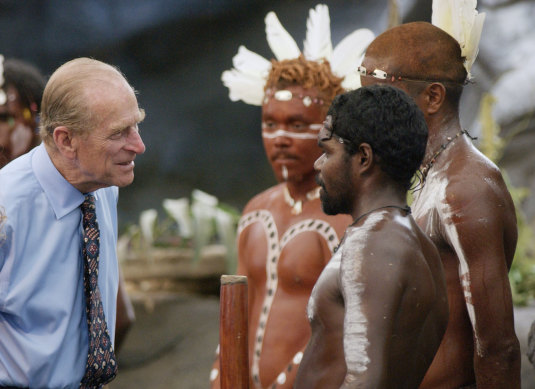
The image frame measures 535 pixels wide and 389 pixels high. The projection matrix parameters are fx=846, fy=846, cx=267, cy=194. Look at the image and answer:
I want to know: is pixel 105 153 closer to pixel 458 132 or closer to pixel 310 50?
pixel 458 132

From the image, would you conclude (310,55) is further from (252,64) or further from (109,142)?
(109,142)

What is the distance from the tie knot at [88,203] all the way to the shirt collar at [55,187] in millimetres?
24

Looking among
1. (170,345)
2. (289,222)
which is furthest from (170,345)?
(289,222)

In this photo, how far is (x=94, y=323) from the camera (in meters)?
2.50

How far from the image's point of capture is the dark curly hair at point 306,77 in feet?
11.3

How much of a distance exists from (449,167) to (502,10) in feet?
16.5

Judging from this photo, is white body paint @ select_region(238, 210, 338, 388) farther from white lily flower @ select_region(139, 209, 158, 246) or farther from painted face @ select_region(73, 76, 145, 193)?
white lily flower @ select_region(139, 209, 158, 246)

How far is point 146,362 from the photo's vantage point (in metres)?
5.90

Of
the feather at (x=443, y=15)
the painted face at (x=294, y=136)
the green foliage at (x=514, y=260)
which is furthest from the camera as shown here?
the green foliage at (x=514, y=260)

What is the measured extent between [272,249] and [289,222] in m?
0.13

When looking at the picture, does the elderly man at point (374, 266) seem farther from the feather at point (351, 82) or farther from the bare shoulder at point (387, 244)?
the feather at point (351, 82)

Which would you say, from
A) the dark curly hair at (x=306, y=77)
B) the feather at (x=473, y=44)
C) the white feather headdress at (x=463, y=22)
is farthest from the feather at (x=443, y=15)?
the dark curly hair at (x=306, y=77)

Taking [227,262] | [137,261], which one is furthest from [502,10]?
[137,261]

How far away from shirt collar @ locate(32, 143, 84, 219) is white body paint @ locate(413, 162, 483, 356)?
105 centimetres
